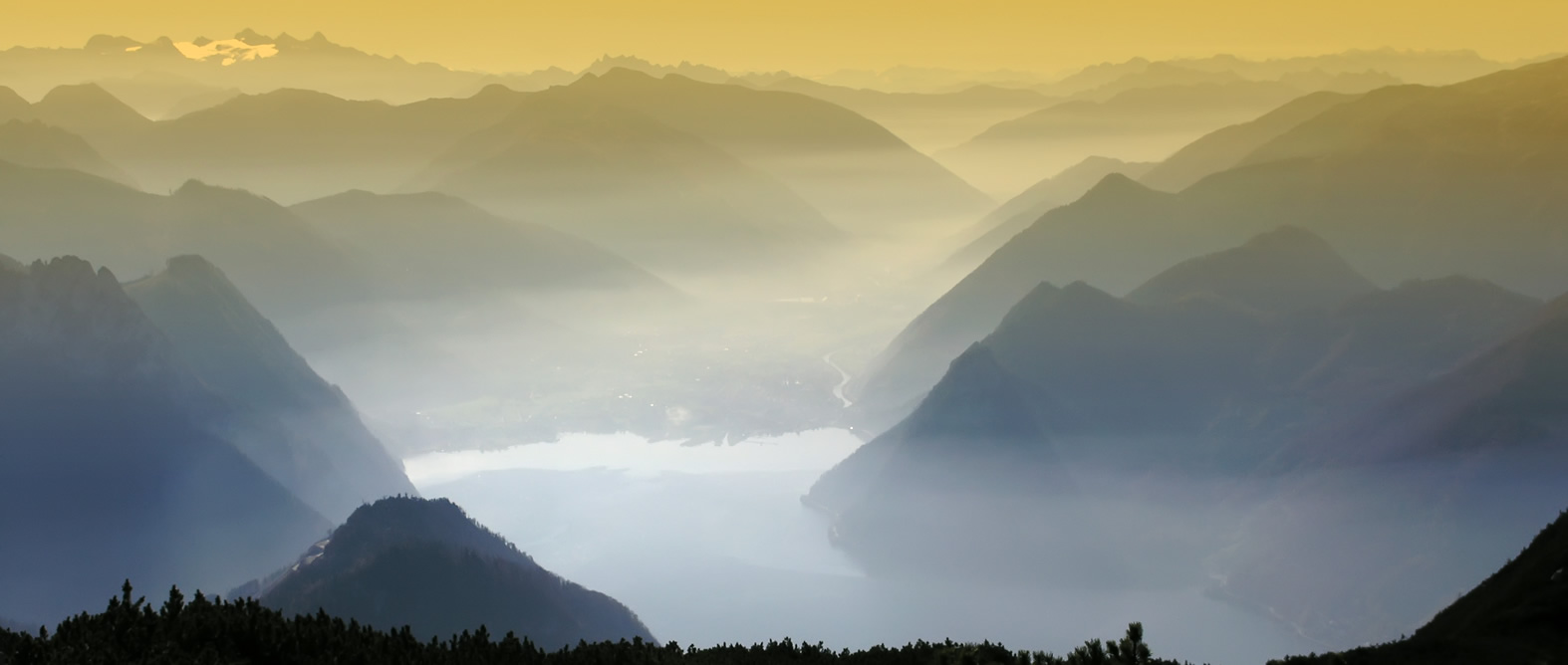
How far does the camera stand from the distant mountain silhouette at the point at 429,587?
318 ft

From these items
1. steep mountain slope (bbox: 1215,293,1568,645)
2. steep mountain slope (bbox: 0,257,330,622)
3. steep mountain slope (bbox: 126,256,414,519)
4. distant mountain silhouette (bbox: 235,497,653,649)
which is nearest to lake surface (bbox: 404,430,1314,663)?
steep mountain slope (bbox: 1215,293,1568,645)

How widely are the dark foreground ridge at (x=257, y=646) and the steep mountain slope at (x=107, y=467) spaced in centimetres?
9595

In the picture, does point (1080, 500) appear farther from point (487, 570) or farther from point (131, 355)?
point (131, 355)

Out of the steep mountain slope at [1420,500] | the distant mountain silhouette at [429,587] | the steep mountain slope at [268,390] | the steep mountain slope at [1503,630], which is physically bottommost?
the steep mountain slope at [1503,630]

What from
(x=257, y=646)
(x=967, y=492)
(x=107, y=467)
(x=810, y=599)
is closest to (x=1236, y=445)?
(x=967, y=492)

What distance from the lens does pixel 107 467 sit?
14362cm

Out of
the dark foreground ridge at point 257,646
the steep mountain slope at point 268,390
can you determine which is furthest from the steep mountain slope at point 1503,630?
the steep mountain slope at point 268,390

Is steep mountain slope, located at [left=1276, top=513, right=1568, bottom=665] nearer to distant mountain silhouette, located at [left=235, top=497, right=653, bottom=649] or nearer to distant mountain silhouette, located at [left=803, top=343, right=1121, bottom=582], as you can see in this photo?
distant mountain silhouette, located at [left=235, top=497, right=653, bottom=649]

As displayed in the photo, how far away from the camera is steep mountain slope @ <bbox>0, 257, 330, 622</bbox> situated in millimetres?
131875

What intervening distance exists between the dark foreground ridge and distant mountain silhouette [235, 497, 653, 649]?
167ft

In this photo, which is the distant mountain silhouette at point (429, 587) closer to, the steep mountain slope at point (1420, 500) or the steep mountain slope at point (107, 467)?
the steep mountain slope at point (107, 467)

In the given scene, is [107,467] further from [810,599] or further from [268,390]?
[810,599]

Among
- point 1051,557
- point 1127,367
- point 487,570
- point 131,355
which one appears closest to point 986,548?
point 1051,557

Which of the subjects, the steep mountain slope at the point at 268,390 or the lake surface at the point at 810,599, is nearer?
the lake surface at the point at 810,599
